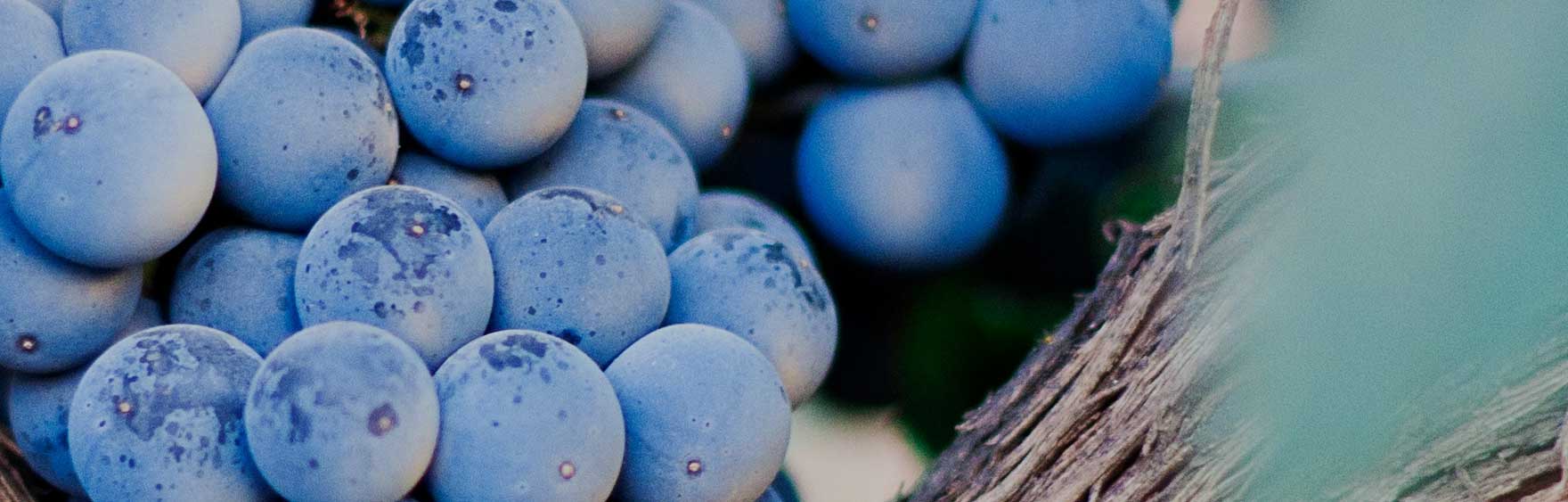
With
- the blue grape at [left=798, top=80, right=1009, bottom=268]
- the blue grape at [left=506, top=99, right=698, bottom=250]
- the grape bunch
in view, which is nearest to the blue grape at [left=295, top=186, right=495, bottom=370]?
the grape bunch

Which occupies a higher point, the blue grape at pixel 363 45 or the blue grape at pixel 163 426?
the blue grape at pixel 363 45

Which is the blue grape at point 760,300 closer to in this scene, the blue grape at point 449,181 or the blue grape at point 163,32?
the blue grape at point 449,181

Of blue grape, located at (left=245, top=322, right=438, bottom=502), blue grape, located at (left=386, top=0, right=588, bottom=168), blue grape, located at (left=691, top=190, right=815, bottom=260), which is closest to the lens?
blue grape, located at (left=245, top=322, right=438, bottom=502)

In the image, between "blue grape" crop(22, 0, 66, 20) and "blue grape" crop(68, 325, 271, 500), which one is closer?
"blue grape" crop(68, 325, 271, 500)

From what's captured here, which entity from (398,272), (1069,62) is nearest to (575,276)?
(398,272)

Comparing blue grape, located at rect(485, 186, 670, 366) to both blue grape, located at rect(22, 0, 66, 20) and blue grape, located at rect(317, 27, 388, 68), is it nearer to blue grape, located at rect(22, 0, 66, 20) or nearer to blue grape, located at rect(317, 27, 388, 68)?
blue grape, located at rect(317, 27, 388, 68)

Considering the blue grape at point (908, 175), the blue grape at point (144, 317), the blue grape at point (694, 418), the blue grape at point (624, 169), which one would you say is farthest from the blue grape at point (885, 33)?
the blue grape at point (144, 317)

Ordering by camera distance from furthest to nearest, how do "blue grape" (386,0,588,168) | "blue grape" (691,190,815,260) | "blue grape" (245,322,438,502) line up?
1. "blue grape" (691,190,815,260)
2. "blue grape" (386,0,588,168)
3. "blue grape" (245,322,438,502)

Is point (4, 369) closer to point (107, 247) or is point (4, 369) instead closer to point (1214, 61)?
point (107, 247)
